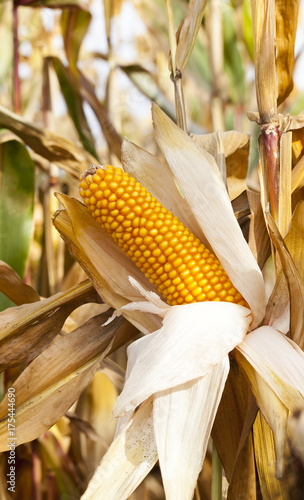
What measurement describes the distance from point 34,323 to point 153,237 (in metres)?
0.26

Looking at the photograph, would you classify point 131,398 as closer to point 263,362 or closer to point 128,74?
point 263,362

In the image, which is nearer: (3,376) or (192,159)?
(192,159)

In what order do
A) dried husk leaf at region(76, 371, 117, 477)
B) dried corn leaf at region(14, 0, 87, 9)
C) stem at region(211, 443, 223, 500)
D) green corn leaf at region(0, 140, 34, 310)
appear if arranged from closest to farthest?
stem at region(211, 443, 223, 500) → green corn leaf at region(0, 140, 34, 310) → dried husk leaf at region(76, 371, 117, 477) → dried corn leaf at region(14, 0, 87, 9)

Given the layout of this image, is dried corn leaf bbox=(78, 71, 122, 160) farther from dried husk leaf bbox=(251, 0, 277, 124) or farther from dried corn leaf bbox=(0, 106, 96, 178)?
dried husk leaf bbox=(251, 0, 277, 124)

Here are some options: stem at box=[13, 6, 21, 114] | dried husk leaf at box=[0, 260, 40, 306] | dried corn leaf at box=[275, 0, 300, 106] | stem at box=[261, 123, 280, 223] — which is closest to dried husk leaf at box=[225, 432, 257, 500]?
stem at box=[261, 123, 280, 223]

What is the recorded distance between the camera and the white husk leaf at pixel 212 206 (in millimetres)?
533

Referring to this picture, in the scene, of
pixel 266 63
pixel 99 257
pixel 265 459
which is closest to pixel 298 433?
pixel 265 459

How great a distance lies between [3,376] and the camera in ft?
3.19

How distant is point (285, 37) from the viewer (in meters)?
0.70

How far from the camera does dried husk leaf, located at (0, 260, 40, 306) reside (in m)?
0.72

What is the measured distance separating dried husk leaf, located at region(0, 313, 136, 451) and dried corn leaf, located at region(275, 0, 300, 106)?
0.50 m

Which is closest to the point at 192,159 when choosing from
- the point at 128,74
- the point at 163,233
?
the point at 163,233

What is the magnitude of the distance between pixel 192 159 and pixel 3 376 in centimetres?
70

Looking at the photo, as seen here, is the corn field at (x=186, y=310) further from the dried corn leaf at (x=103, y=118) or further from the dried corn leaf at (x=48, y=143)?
the dried corn leaf at (x=103, y=118)
